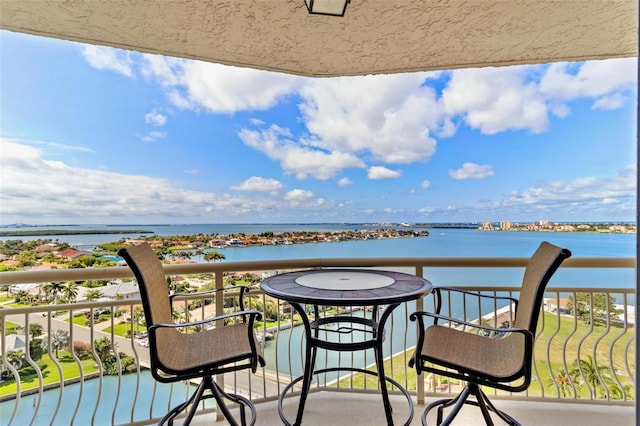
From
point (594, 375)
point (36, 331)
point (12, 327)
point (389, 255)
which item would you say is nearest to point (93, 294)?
point (36, 331)

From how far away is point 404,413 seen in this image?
2295mm

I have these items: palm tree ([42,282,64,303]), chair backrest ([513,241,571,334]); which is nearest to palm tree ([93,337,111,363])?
palm tree ([42,282,64,303])

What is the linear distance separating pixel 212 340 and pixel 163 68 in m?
6.15

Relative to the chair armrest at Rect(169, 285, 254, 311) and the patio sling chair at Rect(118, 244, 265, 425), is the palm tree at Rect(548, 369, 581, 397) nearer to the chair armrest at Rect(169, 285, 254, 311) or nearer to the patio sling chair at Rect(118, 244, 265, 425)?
the patio sling chair at Rect(118, 244, 265, 425)

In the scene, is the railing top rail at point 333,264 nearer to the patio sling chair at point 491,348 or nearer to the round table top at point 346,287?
the round table top at point 346,287

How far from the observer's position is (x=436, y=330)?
205 cm

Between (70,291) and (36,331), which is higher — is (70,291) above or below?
above

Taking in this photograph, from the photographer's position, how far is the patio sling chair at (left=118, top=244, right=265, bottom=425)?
160 centimetres

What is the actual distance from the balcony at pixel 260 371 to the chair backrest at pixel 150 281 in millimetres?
282

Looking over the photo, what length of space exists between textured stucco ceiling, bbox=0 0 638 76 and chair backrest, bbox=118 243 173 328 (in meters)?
1.78

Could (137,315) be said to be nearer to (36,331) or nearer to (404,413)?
(36,331)

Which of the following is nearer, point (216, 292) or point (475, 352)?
point (475, 352)

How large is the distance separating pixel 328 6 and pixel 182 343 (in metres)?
2.30

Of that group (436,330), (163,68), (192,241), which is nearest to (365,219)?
(192,241)
